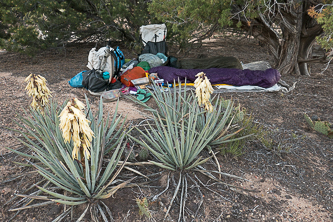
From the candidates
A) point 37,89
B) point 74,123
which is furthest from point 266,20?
point 74,123

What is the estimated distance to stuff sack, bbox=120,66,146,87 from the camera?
5164mm

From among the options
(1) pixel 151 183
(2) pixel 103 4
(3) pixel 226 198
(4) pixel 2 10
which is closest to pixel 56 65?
(4) pixel 2 10

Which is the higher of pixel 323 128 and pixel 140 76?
pixel 140 76

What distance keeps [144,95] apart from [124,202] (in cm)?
280

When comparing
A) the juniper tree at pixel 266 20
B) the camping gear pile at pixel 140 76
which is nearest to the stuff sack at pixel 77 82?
the camping gear pile at pixel 140 76

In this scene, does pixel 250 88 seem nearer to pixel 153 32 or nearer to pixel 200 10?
pixel 200 10

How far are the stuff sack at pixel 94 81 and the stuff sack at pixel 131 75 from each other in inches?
15.1

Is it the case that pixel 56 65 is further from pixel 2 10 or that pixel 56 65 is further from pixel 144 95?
pixel 144 95

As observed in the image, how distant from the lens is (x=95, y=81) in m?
4.86

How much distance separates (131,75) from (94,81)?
75 centimetres

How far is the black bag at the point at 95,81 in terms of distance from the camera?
192 inches

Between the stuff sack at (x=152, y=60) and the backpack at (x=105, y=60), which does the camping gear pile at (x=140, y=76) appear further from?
the stuff sack at (x=152, y=60)

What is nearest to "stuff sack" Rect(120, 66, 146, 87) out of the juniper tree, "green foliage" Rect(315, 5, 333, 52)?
the juniper tree

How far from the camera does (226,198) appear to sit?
2.28 metres
